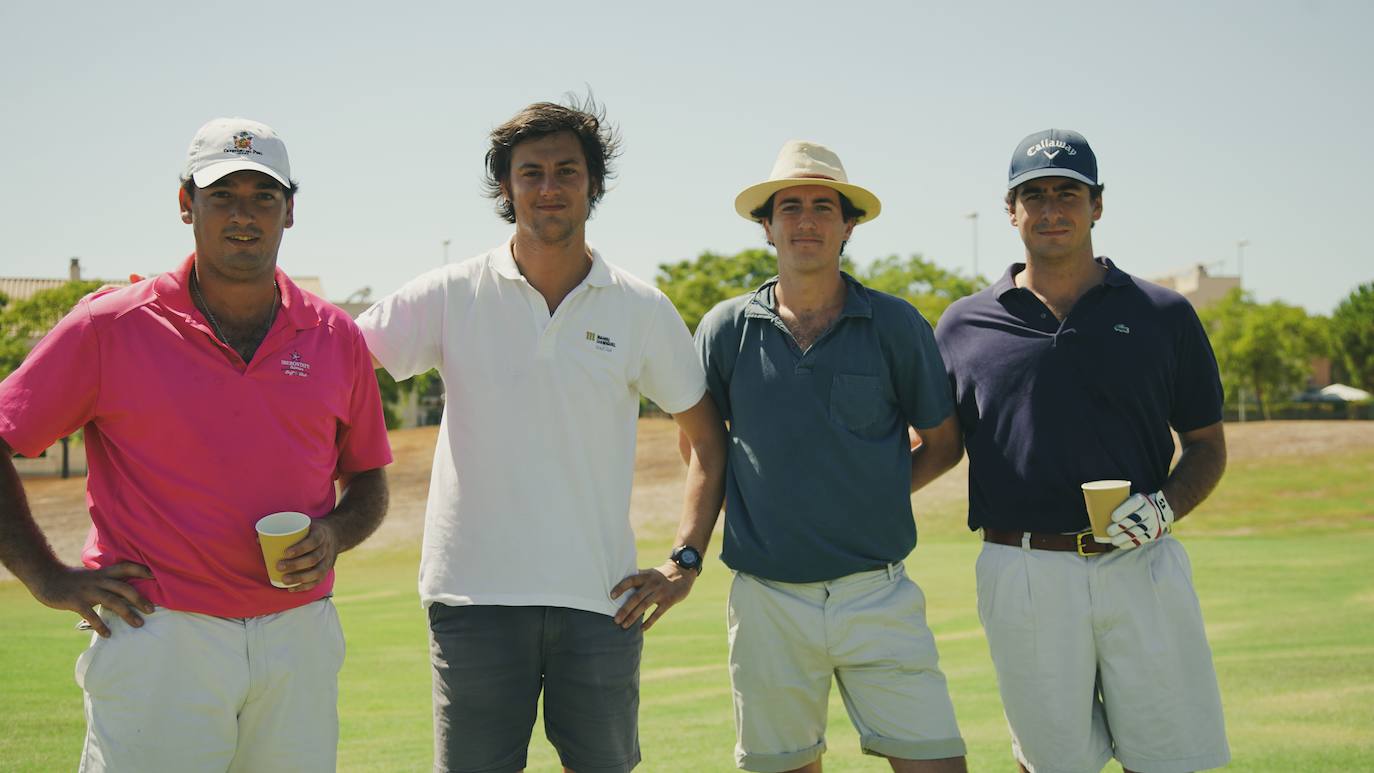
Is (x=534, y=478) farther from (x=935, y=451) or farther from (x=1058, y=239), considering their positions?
(x=1058, y=239)

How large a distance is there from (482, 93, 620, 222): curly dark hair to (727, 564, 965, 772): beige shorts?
169 centimetres

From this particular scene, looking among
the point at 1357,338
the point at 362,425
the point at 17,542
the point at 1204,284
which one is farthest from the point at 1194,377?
the point at 1204,284

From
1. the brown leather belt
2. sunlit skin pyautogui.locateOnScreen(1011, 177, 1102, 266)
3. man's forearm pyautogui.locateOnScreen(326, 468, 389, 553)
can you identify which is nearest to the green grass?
the brown leather belt

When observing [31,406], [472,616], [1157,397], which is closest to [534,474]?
[472,616]

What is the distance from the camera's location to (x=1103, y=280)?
15.2 feet

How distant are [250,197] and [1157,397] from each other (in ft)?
11.2

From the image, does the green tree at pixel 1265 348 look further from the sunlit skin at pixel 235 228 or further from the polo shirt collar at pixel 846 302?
the sunlit skin at pixel 235 228

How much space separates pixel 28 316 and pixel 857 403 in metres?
40.1

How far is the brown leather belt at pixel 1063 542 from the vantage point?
14.5ft

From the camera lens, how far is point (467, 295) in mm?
4078

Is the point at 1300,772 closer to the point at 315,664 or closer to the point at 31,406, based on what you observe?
the point at 315,664

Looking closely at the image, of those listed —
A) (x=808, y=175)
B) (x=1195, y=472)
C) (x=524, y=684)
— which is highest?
(x=808, y=175)

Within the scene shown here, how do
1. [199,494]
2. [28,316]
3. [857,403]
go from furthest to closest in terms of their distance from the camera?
[28,316]
[857,403]
[199,494]

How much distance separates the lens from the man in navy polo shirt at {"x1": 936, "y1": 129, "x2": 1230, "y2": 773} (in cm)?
442
